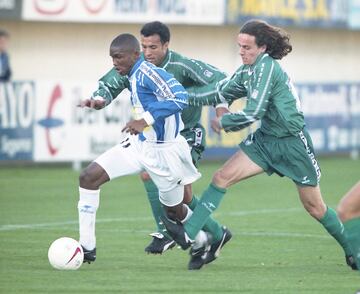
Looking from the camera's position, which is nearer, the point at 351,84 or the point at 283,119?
the point at 283,119

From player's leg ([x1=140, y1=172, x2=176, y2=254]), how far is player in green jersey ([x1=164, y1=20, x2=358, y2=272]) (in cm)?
80

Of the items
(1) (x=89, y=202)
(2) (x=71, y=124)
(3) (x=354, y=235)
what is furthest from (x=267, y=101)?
(2) (x=71, y=124)

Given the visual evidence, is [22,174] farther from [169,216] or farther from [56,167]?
[169,216]

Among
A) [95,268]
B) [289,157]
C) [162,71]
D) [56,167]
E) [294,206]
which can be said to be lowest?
[56,167]

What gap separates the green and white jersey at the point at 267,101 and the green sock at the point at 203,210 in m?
0.58

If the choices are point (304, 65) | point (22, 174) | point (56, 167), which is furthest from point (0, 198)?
point (304, 65)

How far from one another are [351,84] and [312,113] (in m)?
1.53

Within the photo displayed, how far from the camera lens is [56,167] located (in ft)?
77.5

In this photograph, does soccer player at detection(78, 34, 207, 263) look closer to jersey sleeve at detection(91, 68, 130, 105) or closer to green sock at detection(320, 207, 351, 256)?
jersey sleeve at detection(91, 68, 130, 105)

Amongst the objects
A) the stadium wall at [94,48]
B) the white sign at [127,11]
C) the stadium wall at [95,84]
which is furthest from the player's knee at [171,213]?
the stadium wall at [94,48]

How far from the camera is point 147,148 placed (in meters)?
11.4

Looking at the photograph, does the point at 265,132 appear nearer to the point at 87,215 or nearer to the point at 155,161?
the point at 155,161

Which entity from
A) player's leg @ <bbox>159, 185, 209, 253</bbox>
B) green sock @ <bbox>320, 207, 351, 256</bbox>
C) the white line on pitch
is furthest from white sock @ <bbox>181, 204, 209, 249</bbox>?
the white line on pitch

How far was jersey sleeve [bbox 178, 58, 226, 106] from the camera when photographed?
39.1 ft
